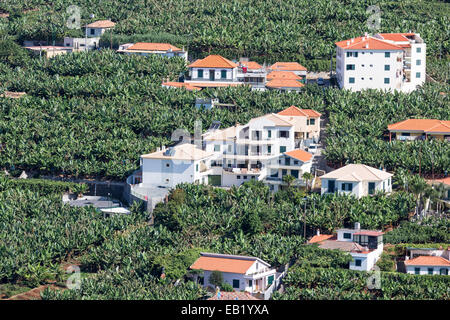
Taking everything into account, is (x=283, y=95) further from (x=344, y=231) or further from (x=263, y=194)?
(x=344, y=231)

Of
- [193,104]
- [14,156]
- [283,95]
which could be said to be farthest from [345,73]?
[14,156]

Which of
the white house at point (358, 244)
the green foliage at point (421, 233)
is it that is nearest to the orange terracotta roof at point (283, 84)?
the green foliage at point (421, 233)

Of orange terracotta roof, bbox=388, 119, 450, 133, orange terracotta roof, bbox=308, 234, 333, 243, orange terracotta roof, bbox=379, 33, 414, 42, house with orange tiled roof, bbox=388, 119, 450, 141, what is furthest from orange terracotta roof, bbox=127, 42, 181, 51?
orange terracotta roof, bbox=308, 234, 333, 243

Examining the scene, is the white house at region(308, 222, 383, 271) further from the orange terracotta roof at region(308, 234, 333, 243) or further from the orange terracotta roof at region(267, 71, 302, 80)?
the orange terracotta roof at region(267, 71, 302, 80)

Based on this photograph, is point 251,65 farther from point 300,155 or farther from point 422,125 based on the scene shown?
point 300,155

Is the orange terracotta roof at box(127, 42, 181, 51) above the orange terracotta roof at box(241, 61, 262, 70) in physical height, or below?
above

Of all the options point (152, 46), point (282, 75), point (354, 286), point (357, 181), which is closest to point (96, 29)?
point (152, 46)
